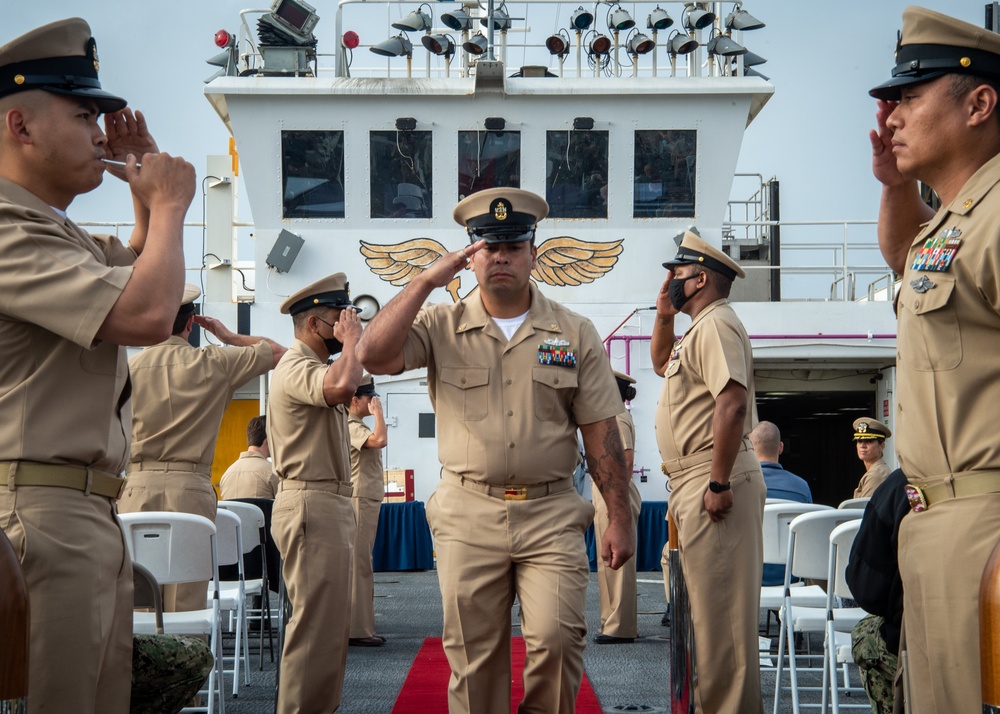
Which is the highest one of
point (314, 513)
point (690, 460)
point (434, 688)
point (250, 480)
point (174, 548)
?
point (690, 460)

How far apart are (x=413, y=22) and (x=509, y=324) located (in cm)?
1104

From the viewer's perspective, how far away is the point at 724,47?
48.3 ft

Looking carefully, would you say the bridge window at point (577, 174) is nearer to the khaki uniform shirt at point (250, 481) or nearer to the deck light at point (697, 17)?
the deck light at point (697, 17)

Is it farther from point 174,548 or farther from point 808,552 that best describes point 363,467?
point 808,552

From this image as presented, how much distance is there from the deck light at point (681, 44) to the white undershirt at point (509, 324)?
36.4 feet

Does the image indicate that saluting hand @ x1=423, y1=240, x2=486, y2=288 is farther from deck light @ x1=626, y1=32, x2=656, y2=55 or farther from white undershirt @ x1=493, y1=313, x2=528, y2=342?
deck light @ x1=626, y1=32, x2=656, y2=55

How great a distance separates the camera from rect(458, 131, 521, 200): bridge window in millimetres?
14508

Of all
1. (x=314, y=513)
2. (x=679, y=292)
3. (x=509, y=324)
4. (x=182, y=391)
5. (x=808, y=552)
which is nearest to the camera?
(x=509, y=324)

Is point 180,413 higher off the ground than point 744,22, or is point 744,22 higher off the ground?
point 744,22

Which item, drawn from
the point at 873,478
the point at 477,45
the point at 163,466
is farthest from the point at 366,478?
the point at 477,45

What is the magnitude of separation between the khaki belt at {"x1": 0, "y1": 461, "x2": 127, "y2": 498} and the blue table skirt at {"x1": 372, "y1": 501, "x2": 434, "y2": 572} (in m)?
11.5

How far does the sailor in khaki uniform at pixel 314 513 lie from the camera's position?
495cm

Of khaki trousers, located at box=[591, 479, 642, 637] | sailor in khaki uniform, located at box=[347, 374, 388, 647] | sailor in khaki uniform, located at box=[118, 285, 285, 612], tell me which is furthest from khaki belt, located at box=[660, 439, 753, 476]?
sailor in khaki uniform, located at box=[347, 374, 388, 647]

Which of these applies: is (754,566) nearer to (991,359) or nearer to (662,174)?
(991,359)
